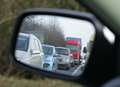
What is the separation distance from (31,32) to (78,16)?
2.27 ft

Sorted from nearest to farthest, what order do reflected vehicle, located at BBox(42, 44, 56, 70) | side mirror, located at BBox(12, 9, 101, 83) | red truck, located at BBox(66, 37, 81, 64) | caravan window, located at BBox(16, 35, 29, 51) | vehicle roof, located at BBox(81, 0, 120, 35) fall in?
1. vehicle roof, located at BBox(81, 0, 120, 35)
2. side mirror, located at BBox(12, 9, 101, 83)
3. red truck, located at BBox(66, 37, 81, 64)
4. reflected vehicle, located at BBox(42, 44, 56, 70)
5. caravan window, located at BBox(16, 35, 29, 51)

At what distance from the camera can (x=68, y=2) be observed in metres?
9.64

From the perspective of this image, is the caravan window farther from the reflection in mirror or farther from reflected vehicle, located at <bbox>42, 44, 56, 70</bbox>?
reflected vehicle, located at <bbox>42, 44, 56, 70</bbox>

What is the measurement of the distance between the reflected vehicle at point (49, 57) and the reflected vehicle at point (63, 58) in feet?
0.09

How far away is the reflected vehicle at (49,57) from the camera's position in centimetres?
217

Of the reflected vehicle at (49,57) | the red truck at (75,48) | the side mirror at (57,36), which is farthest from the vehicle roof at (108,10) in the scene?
the reflected vehicle at (49,57)

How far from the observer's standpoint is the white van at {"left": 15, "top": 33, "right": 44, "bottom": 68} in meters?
2.26

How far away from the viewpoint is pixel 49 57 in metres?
2.22

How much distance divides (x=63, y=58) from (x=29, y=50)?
338 millimetres

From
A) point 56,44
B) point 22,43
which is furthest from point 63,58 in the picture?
point 22,43

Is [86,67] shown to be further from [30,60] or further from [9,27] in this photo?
[9,27]

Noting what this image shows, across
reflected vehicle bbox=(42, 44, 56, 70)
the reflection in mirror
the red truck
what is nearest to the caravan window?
the reflection in mirror

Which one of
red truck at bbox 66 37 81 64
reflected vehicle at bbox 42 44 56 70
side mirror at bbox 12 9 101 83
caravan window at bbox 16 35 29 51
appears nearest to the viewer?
side mirror at bbox 12 9 101 83

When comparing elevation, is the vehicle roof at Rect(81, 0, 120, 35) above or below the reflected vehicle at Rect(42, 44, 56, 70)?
above
